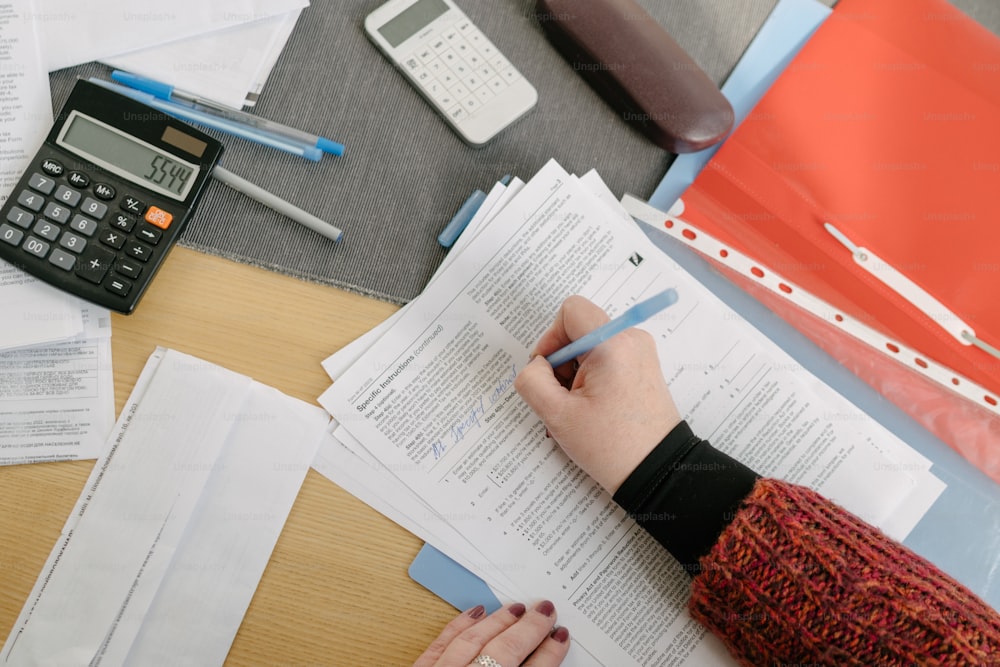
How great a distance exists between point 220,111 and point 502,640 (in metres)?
0.48

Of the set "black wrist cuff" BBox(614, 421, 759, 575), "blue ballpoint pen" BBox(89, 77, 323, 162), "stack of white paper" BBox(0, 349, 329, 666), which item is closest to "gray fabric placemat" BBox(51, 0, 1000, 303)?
"blue ballpoint pen" BBox(89, 77, 323, 162)

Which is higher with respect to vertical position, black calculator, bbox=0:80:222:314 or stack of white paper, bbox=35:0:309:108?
stack of white paper, bbox=35:0:309:108

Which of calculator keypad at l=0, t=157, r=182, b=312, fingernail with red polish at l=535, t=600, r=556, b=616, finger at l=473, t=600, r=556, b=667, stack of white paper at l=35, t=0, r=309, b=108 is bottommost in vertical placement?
finger at l=473, t=600, r=556, b=667

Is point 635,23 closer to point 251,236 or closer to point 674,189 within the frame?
point 674,189

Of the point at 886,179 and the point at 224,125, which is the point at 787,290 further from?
the point at 224,125

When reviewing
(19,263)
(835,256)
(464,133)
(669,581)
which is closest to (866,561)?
(669,581)

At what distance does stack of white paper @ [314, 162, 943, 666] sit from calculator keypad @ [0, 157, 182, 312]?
17 centimetres

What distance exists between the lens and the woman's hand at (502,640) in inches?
19.4

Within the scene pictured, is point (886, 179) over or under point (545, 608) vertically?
over

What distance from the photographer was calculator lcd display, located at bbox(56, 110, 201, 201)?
1.78 ft

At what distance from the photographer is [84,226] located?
1.72ft

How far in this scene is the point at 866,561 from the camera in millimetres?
464

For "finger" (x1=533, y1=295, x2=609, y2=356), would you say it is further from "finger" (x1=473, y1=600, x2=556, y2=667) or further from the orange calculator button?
the orange calculator button

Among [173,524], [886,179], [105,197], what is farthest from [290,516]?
[886,179]
